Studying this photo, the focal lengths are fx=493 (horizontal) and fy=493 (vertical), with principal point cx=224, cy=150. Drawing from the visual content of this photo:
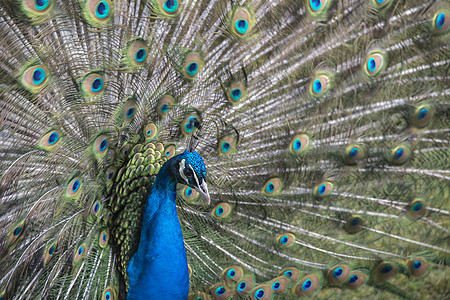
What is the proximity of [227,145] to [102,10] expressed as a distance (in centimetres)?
69

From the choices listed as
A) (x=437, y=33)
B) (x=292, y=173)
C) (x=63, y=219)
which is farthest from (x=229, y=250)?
(x=437, y=33)

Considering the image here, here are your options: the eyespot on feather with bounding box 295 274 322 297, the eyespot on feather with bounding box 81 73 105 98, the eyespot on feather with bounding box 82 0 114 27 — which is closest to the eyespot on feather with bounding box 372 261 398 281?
the eyespot on feather with bounding box 295 274 322 297

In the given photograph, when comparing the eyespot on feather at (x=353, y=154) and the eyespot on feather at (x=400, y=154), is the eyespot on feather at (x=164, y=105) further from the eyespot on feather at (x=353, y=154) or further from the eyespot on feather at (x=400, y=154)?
the eyespot on feather at (x=400, y=154)

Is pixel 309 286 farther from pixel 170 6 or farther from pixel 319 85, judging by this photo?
pixel 170 6

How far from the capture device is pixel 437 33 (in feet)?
6.56

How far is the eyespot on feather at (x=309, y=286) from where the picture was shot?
2.13 meters

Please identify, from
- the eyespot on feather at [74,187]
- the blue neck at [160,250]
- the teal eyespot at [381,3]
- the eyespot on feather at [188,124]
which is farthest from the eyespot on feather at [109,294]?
the teal eyespot at [381,3]

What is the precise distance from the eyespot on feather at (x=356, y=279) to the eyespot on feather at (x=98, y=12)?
1483mm

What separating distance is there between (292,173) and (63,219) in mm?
912

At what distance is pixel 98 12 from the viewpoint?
1449mm

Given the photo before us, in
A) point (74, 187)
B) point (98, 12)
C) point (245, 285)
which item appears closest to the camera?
point (98, 12)

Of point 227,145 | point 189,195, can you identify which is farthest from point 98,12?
point 189,195

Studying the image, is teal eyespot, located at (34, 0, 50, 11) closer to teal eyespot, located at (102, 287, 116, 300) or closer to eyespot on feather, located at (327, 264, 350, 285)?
teal eyespot, located at (102, 287, 116, 300)

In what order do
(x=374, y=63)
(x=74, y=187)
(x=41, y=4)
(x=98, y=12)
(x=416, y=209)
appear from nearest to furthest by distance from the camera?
(x=41, y=4) < (x=98, y=12) < (x=74, y=187) < (x=374, y=63) < (x=416, y=209)
